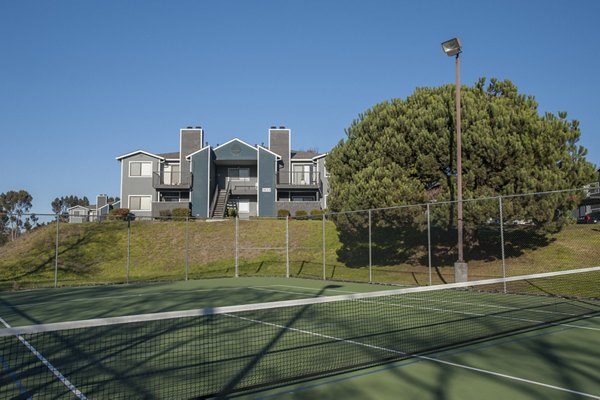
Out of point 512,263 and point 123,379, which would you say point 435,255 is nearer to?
point 512,263

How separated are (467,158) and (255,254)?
1409 centimetres

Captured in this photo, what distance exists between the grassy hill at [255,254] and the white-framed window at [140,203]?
10239mm

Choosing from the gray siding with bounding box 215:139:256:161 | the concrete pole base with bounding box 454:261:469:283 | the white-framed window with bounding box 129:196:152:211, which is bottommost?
the concrete pole base with bounding box 454:261:469:283

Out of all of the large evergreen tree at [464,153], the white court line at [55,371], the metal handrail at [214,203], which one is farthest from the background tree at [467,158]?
the metal handrail at [214,203]

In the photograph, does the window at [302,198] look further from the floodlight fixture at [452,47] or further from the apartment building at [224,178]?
the floodlight fixture at [452,47]

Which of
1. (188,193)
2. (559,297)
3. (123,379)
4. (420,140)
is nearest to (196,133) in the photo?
(188,193)

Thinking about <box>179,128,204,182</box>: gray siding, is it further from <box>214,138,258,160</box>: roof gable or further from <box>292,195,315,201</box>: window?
<box>292,195,315,201</box>: window

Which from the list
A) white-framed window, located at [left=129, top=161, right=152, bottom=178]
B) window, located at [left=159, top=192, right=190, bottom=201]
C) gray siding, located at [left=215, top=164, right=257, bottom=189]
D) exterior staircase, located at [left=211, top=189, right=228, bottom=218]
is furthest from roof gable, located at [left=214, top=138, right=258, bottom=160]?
white-framed window, located at [left=129, top=161, right=152, bottom=178]

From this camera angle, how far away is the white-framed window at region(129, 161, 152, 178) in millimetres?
45031

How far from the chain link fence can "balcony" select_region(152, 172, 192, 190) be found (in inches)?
305

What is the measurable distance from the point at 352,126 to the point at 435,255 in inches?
284

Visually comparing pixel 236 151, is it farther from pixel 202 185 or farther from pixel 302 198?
pixel 302 198

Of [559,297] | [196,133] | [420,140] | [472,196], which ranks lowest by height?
[559,297]

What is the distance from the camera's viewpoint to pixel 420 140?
20828 mm
